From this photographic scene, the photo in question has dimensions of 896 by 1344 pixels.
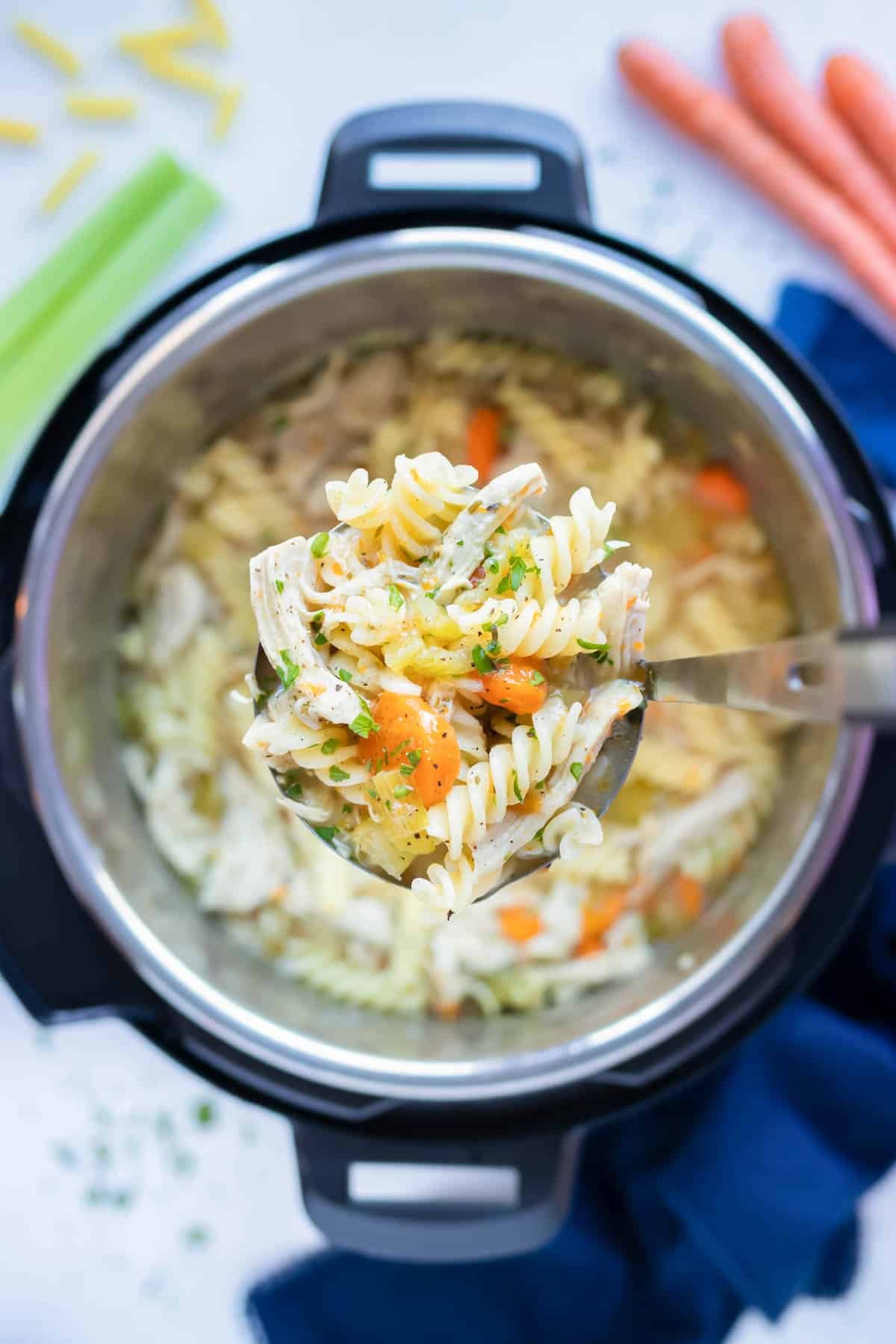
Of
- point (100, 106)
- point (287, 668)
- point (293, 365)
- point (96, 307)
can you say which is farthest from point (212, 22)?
point (287, 668)

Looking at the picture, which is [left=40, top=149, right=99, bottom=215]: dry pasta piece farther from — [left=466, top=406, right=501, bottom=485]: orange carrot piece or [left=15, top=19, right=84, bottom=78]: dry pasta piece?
[left=466, top=406, right=501, bottom=485]: orange carrot piece

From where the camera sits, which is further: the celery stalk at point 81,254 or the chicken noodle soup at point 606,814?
the celery stalk at point 81,254

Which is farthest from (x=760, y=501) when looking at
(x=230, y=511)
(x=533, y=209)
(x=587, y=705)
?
(x=230, y=511)

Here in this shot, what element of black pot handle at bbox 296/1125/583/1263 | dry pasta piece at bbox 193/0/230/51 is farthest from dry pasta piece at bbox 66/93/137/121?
black pot handle at bbox 296/1125/583/1263

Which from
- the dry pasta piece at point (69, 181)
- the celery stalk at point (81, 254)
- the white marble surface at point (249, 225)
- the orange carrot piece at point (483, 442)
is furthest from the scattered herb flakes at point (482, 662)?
the dry pasta piece at point (69, 181)

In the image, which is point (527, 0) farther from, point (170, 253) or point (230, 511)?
point (230, 511)

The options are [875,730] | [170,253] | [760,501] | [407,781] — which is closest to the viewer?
[407,781]

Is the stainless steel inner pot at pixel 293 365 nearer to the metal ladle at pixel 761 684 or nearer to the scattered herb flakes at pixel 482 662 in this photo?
the metal ladle at pixel 761 684
